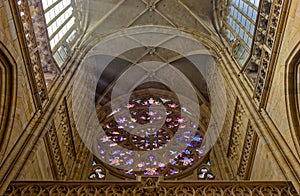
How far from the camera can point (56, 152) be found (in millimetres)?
7512

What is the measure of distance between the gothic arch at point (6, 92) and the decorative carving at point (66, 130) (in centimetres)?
211

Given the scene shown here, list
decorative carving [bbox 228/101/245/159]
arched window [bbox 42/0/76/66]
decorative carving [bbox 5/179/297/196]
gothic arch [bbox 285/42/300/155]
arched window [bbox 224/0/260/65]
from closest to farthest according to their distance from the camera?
decorative carving [bbox 5/179/297/196]
gothic arch [bbox 285/42/300/155]
decorative carving [bbox 228/101/245/159]
arched window [bbox 42/0/76/66]
arched window [bbox 224/0/260/65]

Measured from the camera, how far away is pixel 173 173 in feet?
32.4

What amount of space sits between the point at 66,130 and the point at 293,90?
5182 millimetres

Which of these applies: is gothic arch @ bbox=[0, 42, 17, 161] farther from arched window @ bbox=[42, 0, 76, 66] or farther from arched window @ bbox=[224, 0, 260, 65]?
arched window @ bbox=[224, 0, 260, 65]

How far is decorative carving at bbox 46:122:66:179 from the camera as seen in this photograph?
7.08m

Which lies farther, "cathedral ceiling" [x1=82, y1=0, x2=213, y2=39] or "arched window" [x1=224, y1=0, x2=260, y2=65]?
"cathedral ceiling" [x1=82, y1=0, x2=213, y2=39]

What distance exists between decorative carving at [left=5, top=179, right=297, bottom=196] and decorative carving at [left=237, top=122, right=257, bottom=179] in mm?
Result: 1509

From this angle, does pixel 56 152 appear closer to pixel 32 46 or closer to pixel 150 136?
pixel 32 46

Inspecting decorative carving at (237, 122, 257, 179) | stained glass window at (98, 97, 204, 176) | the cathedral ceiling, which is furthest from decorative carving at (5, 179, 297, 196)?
the cathedral ceiling

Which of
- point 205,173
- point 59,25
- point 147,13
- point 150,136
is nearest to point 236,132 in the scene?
point 205,173

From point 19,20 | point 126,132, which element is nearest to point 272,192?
point 19,20

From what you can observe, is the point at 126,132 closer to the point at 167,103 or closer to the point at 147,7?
the point at 167,103

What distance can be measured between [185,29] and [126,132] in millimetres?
4305
